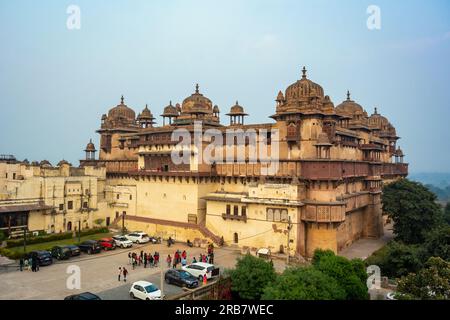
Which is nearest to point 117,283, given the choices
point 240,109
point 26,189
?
point 26,189

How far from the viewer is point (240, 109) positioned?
56312 millimetres

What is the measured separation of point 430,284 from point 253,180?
25198mm

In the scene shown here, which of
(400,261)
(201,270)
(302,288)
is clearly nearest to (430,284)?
(302,288)

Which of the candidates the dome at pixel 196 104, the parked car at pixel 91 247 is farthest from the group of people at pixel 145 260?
the dome at pixel 196 104

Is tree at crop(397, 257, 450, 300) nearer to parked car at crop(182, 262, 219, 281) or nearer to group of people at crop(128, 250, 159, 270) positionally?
parked car at crop(182, 262, 219, 281)

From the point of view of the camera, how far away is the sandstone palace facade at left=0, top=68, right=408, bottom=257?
1676 inches

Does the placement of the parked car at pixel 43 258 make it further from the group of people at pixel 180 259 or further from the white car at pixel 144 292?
the white car at pixel 144 292

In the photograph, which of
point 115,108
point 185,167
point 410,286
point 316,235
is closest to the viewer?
point 410,286

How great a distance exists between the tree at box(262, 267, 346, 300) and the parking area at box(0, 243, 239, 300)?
312 inches

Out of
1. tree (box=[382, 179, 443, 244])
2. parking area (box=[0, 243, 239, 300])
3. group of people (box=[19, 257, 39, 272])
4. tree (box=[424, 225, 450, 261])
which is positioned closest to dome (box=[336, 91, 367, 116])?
tree (box=[382, 179, 443, 244])

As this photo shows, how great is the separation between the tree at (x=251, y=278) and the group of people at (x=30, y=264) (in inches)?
773
